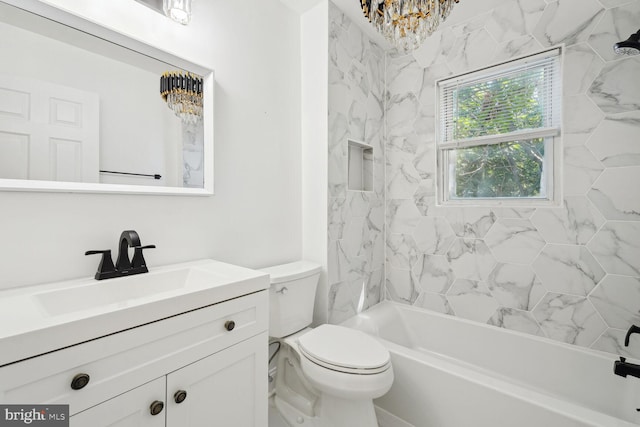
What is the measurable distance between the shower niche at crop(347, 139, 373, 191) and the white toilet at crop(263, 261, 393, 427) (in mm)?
755

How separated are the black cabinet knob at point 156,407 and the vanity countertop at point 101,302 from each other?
A: 0.24 m

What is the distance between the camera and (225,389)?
3.32 ft

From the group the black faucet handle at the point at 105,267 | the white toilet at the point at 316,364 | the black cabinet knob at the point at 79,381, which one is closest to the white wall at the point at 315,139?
the white toilet at the point at 316,364

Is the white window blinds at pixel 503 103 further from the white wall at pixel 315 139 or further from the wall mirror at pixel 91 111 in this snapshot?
the wall mirror at pixel 91 111

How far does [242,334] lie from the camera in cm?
106

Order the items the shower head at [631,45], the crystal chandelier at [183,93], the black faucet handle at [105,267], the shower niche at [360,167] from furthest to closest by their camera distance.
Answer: the shower niche at [360,167], the crystal chandelier at [183,93], the shower head at [631,45], the black faucet handle at [105,267]

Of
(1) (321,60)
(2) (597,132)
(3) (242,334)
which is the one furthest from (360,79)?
(3) (242,334)

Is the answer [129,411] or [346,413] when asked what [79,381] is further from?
Answer: [346,413]

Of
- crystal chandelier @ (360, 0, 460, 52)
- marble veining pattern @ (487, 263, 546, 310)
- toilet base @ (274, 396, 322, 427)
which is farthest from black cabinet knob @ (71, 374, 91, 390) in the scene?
marble veining pattern @ (487, 263, 546, 310)

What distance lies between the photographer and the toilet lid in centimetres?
128

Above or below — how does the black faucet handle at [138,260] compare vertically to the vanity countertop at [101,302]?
above

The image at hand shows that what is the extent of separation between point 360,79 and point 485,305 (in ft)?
6.11

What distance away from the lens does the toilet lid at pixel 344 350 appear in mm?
1282

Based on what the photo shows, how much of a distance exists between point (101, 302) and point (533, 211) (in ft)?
7.55
